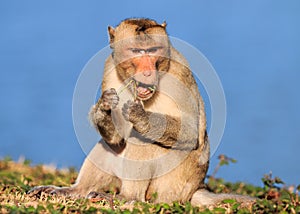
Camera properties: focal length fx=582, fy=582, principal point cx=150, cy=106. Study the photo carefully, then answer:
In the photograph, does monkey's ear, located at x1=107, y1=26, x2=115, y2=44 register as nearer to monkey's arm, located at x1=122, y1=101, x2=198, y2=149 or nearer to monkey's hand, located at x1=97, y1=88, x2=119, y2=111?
monkey's hand, located at x1=97, y1=88, x2=119, y2=111

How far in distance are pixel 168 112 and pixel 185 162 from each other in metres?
0.61

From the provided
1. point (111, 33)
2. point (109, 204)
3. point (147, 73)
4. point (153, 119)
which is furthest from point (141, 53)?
point (109, 204)

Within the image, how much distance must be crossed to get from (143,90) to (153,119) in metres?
0.33

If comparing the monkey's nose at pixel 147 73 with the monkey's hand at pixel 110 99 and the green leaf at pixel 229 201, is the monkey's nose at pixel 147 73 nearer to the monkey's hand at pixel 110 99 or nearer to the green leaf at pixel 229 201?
the monkey's hand at pixel 110 99

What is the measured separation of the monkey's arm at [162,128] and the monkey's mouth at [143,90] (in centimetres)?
21

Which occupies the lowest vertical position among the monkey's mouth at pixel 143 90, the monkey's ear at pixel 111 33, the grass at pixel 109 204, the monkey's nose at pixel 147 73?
the grass at pixel 109 204

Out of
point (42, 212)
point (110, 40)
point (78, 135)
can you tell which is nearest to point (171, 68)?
point (110, 40)

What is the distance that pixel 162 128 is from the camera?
5961 mm

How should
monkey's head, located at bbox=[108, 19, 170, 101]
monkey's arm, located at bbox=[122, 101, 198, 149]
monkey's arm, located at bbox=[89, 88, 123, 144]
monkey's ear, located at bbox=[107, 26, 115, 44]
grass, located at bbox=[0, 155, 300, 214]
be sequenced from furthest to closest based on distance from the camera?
1. monkey's ear, located at bbox=[107, 26, 115, 44]
2. monkey's head, located at bbox=[108, 19, 170, 101]
3. monkey's arm, located at bbox=[89, 88, 123, 144]
4. monkey's arm, located at bbox=[122, 101, 198, 149]
5. grass, located at bbox=[0, 155, 300, 214]

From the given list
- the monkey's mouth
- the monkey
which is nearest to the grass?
the monkey

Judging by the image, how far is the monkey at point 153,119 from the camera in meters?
6.02

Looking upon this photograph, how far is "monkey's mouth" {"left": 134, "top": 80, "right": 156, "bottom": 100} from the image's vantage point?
6.02 meters

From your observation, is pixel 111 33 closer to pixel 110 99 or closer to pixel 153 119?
pixel 110 99

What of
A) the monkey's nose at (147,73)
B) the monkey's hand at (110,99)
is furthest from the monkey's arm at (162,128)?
the monkey's nose at (147,73)
